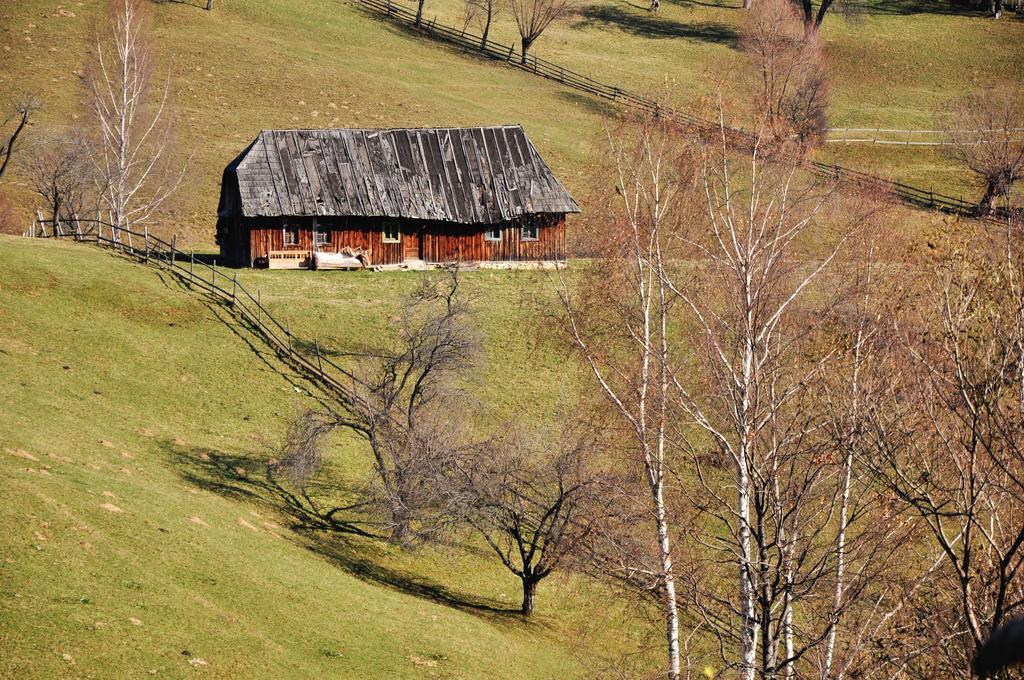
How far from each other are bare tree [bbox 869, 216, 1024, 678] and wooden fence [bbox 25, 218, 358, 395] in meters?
22.8

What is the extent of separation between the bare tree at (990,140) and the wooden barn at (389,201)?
30.2 meters

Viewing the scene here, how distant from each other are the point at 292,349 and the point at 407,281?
951 centimetres

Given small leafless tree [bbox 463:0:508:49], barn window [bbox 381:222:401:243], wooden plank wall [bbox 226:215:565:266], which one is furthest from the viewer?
small leafless tree [bbox 463:0:508:49]

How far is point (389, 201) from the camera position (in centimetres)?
5419

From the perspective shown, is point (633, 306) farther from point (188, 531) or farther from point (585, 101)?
point (585, 101)

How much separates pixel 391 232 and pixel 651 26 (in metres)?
58.0

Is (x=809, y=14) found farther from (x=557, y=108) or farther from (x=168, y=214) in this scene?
(x=168, y=214)

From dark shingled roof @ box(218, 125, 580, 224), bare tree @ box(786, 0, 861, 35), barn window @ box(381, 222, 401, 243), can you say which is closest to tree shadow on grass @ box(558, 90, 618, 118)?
bare tree @ box(786, 0, 861, 35)

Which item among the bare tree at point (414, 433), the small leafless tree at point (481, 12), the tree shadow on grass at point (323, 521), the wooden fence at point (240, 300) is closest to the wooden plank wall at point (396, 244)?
the wooden fence at point (240, 300)

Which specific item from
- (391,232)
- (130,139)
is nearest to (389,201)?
(391,232)

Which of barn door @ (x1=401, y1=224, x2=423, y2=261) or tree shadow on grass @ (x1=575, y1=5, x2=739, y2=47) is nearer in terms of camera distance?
barn door @ (x1=401, y1=224, x2=423, y2=261)

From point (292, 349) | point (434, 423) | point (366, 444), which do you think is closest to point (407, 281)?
point (292, 349)

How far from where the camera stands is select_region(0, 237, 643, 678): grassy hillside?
816 inches

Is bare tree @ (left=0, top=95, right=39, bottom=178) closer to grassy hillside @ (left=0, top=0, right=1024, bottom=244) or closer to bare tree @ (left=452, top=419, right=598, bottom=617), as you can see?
grassy hillside @ (left=0, top=0, right=1024, bottom=244)
